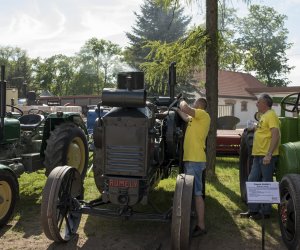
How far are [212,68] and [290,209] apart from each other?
4.09 metres

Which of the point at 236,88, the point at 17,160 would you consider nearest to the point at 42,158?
the point at 17,160

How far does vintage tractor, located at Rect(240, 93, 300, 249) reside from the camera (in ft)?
14.3

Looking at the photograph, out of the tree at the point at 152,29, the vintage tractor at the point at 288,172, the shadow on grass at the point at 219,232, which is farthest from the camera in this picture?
the tree at the point at 152,29

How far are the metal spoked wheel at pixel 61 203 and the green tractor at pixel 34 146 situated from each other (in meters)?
0.88

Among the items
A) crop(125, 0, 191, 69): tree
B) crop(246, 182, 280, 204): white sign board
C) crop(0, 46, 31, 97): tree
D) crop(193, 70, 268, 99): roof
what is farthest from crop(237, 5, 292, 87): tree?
crop(246, 182, 280, 204): white sign board

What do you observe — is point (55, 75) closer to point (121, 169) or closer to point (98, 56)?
point (98, 56)

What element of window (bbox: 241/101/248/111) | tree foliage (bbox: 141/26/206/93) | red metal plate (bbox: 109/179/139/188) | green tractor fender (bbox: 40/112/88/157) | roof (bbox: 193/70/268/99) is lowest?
red metal plate (bbox: 109/179/139/188)

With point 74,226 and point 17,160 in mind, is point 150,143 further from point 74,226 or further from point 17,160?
point 17,160

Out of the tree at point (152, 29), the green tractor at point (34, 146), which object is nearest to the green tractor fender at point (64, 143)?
the green tractor at point (34, 146)

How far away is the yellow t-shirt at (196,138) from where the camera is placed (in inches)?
205

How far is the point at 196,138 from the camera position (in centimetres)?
524

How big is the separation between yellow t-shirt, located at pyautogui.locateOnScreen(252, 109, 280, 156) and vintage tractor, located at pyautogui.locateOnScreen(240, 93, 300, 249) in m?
0.21

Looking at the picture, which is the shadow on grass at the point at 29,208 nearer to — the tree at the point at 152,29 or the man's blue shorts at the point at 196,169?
the man's blue shorts at the point at 196,169

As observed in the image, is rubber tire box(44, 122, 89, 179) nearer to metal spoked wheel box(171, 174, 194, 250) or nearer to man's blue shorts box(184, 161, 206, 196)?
man's blue shorts box(184, 161, 206, 196)
